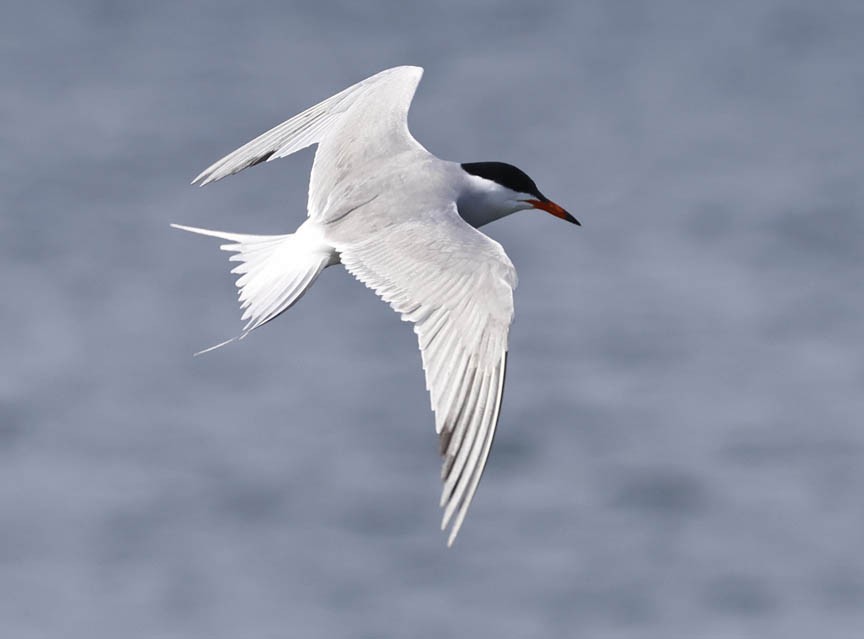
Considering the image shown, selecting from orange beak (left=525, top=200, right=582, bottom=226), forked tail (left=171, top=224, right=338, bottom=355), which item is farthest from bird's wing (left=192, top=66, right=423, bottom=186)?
forked tail (left=171, top=224, right=338, bottom=355)

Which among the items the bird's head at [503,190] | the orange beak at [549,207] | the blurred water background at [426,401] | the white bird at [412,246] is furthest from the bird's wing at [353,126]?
the blurred water background at [426,401]

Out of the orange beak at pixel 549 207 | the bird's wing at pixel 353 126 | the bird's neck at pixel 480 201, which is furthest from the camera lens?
the bird's wing at pixel 353 126

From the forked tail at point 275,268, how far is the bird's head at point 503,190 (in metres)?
0.72

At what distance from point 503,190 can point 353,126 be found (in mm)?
811

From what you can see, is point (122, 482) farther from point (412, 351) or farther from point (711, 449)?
point (711, 449)

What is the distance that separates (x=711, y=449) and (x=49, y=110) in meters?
6.46

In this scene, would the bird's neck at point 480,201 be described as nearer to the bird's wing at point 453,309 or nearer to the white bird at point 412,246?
the white bird at point 412,246

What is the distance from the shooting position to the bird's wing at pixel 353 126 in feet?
26.0

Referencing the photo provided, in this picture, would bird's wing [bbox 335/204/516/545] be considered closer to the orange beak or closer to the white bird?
the white bird

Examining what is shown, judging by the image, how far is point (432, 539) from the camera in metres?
12.8

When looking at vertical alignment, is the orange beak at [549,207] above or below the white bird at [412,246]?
below

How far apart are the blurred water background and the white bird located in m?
4.95

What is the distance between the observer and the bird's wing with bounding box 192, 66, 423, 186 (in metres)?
7.93

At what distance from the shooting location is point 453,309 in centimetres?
662
